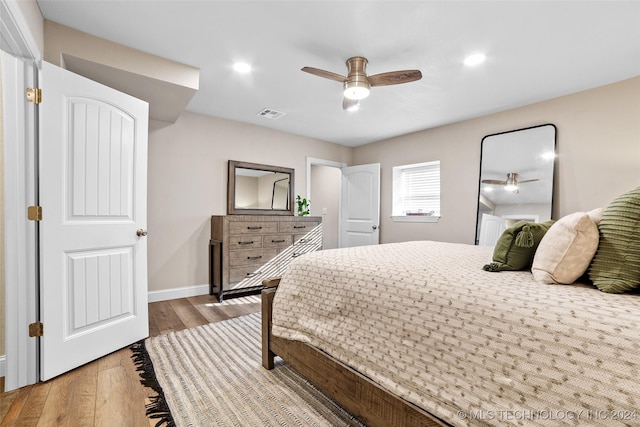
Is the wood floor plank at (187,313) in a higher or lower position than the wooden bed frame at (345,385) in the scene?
lower

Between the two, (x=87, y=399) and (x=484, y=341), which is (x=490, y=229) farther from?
(x=87, y=399)

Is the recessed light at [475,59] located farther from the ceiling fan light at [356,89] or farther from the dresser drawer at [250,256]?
the dresser drawer at [250,256]

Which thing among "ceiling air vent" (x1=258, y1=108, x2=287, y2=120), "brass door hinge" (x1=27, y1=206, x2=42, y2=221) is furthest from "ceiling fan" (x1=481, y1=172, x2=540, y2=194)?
"brass door hinge" (x1=27, y1=206, x2=42, y2=221)

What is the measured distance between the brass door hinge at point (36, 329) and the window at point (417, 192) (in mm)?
4261

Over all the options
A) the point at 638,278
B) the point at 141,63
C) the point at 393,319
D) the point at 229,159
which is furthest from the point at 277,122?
the point at 638,278

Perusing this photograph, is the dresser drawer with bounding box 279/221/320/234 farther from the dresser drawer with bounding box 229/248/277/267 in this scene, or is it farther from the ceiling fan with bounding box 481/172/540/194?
the ceiling fan with bounding box 481/172/540/194

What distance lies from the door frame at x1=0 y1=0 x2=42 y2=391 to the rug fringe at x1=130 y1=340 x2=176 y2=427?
1.81 feet

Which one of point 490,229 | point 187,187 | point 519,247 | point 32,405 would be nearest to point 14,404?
point 32,405

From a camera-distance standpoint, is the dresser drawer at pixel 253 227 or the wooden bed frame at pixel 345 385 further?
the dresser drawer at pixel 253 227

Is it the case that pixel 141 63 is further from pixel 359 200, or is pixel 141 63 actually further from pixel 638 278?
pixel 359 200

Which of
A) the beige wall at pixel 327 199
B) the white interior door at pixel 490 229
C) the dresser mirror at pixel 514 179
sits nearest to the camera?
the dresser mirror at pixel 514 179

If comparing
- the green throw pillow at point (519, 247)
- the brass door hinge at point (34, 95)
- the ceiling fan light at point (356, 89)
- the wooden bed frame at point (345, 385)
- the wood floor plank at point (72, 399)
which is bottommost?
the wood floor plank at point (72, 399)

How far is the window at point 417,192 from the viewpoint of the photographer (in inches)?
174

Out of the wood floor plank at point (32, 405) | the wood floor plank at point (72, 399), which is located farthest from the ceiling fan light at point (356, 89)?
the wood floor plank at point (32, 405)
